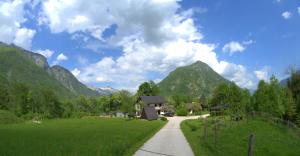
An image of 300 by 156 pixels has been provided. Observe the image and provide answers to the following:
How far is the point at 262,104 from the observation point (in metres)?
71.6

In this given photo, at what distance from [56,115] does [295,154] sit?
107 m

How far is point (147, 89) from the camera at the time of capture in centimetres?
16062

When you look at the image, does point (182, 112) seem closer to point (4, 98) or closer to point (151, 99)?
point (151, 99)

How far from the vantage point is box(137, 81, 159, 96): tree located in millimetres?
160375

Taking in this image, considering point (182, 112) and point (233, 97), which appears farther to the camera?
point (182, 112)

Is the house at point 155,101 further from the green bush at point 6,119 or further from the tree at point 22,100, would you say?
the green bush at point 6,119

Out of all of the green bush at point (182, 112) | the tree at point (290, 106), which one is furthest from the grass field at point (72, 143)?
the green bush at point (182, 112)

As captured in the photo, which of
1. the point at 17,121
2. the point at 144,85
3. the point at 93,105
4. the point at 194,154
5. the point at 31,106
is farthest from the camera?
the point at 144,85

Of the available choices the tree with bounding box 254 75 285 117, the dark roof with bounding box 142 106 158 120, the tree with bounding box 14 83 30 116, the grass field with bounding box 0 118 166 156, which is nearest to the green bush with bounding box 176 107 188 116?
the dark roof with bounding box 142 106 158 120

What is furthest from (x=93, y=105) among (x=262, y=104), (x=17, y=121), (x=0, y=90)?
(x=262, y=104)

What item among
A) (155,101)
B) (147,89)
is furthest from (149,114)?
(147,89)

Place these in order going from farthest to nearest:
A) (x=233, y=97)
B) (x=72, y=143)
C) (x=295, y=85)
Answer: (x=233, y=97)
(x=295, y=85)
(x=72, y=143)

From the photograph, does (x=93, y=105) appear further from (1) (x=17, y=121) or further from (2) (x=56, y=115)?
(1) (x=17, y=121)

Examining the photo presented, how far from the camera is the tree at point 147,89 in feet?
526
